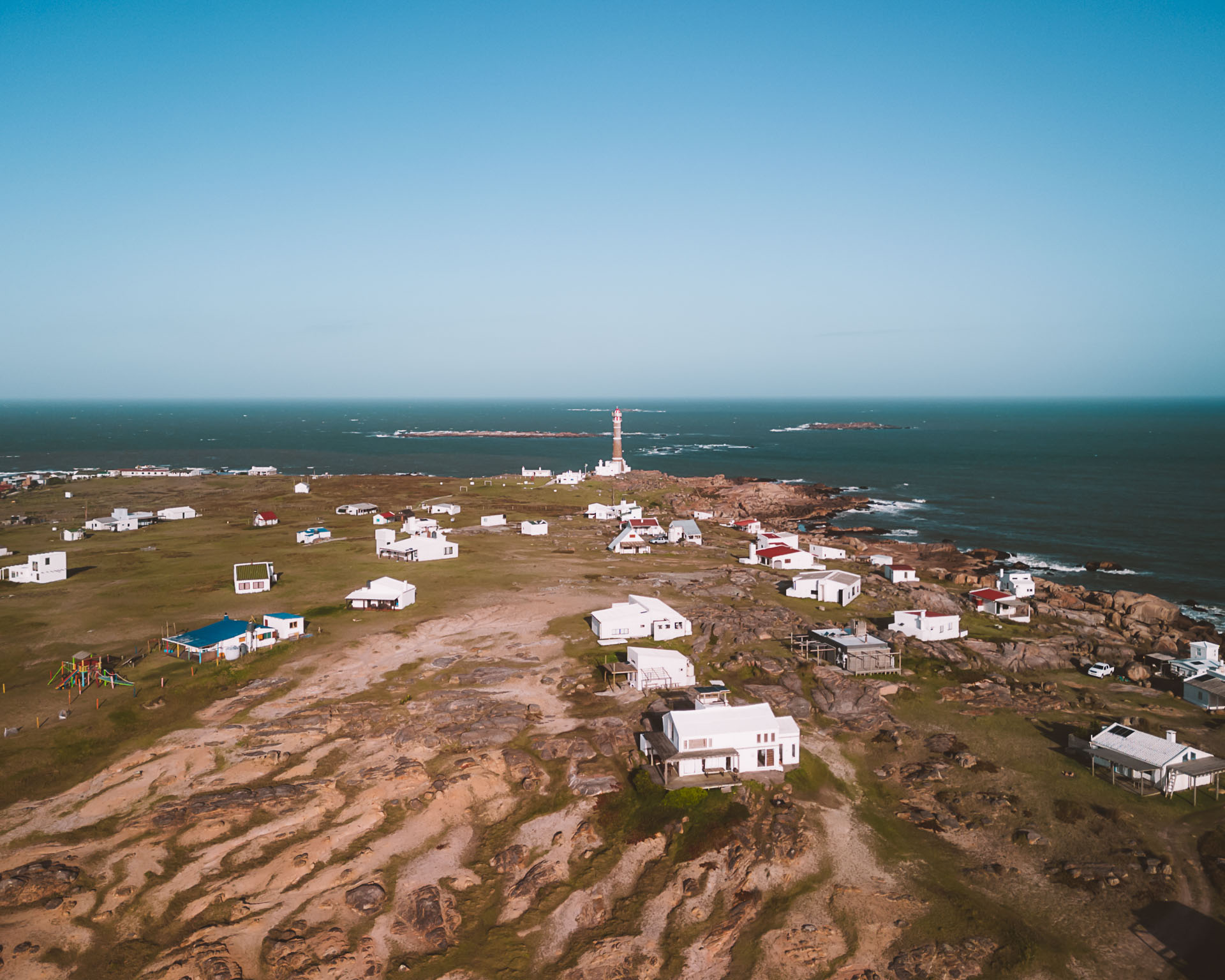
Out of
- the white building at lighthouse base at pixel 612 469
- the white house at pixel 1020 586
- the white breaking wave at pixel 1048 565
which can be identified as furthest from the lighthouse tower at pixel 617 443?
the white house at pixel 1020 586

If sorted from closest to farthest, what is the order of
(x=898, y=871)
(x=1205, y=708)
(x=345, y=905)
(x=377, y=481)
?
(x=345, y=905), (x=898, y=871), (x=1205, y=708), (x=377, y=481)

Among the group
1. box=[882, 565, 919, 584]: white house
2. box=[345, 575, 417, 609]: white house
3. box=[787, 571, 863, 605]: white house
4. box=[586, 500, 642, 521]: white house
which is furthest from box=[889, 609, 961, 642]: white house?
box=[586, 500, 642, 521]: white house

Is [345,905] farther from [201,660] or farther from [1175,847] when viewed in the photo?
[1175,847]

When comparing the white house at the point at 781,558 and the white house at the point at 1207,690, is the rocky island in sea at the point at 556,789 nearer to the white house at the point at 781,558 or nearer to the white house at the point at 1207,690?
the white house at the point at 1207,690

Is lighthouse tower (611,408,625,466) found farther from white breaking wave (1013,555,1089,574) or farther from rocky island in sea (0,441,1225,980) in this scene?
rocky island in sea (0,441,1225,980)

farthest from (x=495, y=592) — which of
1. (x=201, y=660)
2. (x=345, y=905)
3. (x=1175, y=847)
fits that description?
(x=1175, y=847)

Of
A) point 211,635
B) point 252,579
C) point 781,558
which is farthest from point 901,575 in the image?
point 252,579

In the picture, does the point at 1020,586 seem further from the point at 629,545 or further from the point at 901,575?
the point at 629,545
